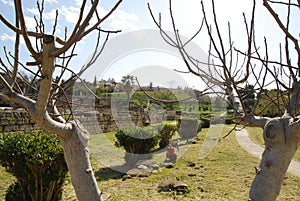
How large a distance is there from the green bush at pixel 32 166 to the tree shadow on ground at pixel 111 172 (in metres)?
1.77

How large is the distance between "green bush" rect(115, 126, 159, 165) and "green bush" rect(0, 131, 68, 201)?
3.05m

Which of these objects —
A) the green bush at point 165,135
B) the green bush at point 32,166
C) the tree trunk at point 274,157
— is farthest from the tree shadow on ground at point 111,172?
the tree trunk at point 274,157

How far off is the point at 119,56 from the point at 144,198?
4.97 m

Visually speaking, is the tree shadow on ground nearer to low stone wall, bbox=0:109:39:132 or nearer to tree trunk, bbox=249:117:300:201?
low stone wall, bbox=0:109:39:132

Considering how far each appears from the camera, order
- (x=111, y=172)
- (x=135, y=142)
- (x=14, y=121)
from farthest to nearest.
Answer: (x=14, y=121) < (x=135, y=142) < (x=111, y=172)

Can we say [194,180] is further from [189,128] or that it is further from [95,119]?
[95,119]

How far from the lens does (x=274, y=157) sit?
4.29 ft

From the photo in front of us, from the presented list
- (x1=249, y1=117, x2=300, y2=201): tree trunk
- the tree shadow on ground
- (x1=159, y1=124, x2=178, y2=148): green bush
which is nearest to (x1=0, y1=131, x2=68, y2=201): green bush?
the tree shadow on ground

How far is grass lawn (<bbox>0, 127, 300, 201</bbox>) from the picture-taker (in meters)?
4.06

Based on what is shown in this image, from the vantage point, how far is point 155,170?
5789mm

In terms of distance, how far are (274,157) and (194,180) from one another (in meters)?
3.98

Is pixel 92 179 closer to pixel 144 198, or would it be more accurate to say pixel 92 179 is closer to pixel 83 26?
pixel 83 26

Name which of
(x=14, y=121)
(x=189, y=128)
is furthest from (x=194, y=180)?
(x=189, y=128)

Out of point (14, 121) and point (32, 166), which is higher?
point (14, 121)
